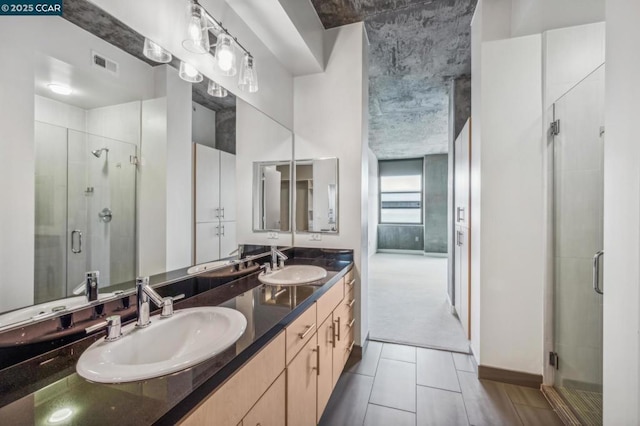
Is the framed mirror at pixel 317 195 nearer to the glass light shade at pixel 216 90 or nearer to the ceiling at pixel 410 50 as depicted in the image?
the glass light shade at pixel 216 90

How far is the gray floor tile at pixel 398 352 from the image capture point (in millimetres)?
2414

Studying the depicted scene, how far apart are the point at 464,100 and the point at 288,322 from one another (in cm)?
340

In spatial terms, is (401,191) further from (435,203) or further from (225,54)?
(225,54)

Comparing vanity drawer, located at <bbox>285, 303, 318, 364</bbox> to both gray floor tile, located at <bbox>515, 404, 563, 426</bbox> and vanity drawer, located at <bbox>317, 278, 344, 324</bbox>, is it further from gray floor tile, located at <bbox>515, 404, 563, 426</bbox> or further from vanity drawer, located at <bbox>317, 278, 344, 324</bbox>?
gray floor tile, located at <bbox>515, 404, 563, 426</bbox>

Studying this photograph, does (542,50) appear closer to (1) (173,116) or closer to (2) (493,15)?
(2) (493,15)

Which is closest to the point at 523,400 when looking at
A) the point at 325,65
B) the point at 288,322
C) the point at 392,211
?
the point at 288,322

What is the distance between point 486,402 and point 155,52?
2824 millimetres

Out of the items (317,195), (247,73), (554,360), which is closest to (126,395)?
(247,73)

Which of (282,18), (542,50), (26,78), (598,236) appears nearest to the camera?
(26,78)

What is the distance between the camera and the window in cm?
841

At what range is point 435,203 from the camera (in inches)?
307

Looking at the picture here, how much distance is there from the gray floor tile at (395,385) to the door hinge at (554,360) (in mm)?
941

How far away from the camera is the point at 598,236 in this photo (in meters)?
1.66

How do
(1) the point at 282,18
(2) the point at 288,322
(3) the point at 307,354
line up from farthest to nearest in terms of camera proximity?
(1) the point at 282,18 → (3) the point at 307,354 → (2) the point at 288,322
